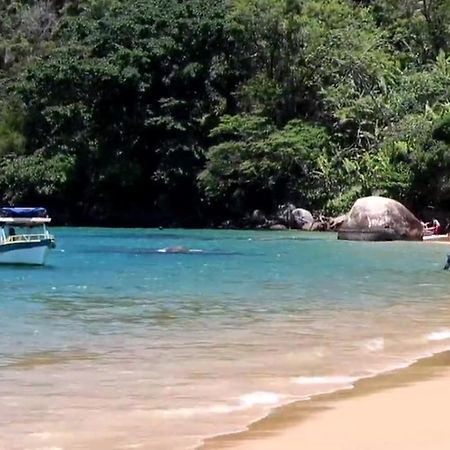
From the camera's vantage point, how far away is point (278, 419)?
27.9ft

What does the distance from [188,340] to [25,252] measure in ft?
47.7

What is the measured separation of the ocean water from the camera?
8734 mm

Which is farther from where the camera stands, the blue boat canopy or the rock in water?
the rock in water

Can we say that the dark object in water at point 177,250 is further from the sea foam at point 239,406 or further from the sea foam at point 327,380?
the sea foam at point 239,406

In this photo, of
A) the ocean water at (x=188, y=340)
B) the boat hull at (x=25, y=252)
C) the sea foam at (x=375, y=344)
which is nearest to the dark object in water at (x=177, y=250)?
the ocean water at (x=188, y=340)

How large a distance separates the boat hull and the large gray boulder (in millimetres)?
15772

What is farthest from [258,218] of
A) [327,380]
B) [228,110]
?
[327,380]

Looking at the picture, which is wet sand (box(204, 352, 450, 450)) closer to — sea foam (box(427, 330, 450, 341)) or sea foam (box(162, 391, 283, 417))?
sea foam (box(162, 391, 283, 417))

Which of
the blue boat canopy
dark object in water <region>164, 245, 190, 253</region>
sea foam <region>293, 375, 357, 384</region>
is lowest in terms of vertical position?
sea foam <region>293, 375, 357, 384</region>

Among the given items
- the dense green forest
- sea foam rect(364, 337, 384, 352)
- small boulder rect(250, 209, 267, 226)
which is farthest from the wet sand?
small boulder rect(250, 209, 267, 226)

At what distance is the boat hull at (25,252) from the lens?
2702cm

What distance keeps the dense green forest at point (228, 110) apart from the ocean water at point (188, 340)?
2058cm

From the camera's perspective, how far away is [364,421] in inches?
324

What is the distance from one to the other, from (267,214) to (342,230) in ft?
39.0
